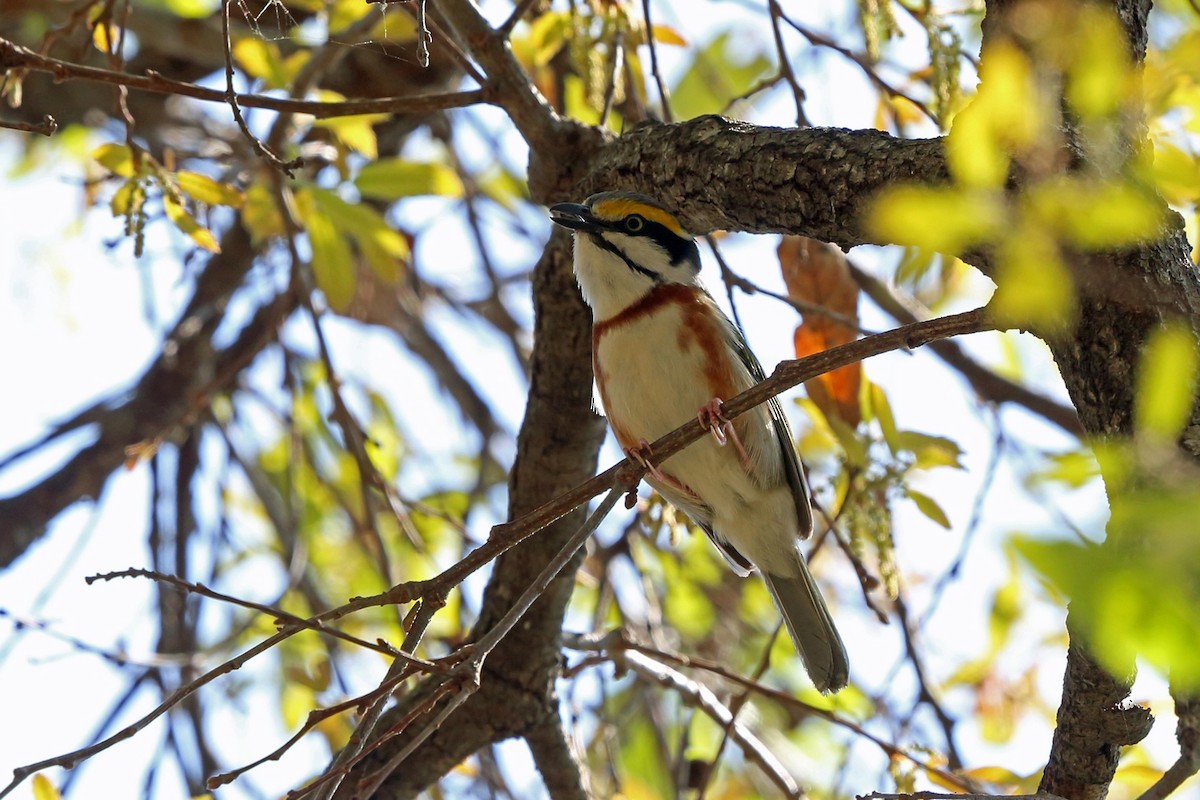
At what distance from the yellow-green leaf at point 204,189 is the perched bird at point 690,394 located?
0.94 meters

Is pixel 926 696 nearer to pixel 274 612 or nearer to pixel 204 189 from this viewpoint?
pixel 274 612

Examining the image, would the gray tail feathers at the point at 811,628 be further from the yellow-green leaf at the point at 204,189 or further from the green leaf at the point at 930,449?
the yellow-green leaf at the point at 204,189

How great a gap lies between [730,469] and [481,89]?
1.41m

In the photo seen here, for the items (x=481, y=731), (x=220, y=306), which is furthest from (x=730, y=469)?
(x=220, y=306)

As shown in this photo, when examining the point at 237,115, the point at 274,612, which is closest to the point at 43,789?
the point at 274,612

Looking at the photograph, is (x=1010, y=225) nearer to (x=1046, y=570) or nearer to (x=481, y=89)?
(x=1046, y=570)

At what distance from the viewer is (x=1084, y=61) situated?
52.3 inches

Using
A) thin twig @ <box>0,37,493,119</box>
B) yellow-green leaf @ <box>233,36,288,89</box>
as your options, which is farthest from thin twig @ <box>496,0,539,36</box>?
yellow-green leaf @ <box>233,36,288,89</box>

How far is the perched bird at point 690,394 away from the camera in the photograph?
3475 millimetres

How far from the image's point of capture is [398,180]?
4.00 m

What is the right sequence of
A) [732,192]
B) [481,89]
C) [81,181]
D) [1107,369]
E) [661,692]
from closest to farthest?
[1107,369], [732,192], [481,89], [81,181], [661,692]

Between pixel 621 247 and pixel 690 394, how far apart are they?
0.50 metres

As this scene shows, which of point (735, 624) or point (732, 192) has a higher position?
point (735, 624)

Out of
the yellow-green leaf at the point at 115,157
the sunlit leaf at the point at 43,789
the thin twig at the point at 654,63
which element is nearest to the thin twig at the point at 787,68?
the thin twig at the point at 654,63
